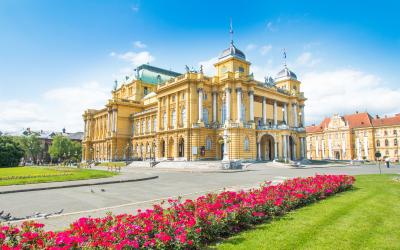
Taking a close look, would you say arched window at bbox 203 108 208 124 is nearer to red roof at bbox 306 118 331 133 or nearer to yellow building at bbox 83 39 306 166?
yellow building at bbox 83 39 306 166

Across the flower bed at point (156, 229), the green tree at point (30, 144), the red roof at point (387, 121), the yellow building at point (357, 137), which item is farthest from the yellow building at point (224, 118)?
the green tree at point (30, 144)

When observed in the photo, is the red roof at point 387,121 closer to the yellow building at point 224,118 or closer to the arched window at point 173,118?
the yellow building at point 224,118

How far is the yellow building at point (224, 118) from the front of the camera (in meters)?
50.4

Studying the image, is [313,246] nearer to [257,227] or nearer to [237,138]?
[257,227]

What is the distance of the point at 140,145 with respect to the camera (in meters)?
73.0

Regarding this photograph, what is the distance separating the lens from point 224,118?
52906 mm

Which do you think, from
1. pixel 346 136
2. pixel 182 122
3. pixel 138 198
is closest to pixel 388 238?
pixel 138 198

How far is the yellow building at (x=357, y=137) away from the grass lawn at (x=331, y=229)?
8284 centimetres

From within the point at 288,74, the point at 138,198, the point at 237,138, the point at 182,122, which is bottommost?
the point at 138,198

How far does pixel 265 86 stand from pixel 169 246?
5626 centimetres

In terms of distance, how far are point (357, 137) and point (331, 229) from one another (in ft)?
323

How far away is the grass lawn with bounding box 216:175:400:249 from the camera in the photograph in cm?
703

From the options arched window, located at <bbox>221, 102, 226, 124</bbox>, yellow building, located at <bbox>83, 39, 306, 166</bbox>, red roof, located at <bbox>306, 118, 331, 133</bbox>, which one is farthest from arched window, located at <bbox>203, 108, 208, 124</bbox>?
red roof, located at <bbox>306, 118, 331, 133</bbox>

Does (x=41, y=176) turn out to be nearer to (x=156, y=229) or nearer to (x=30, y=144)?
(x=156, y=229)
